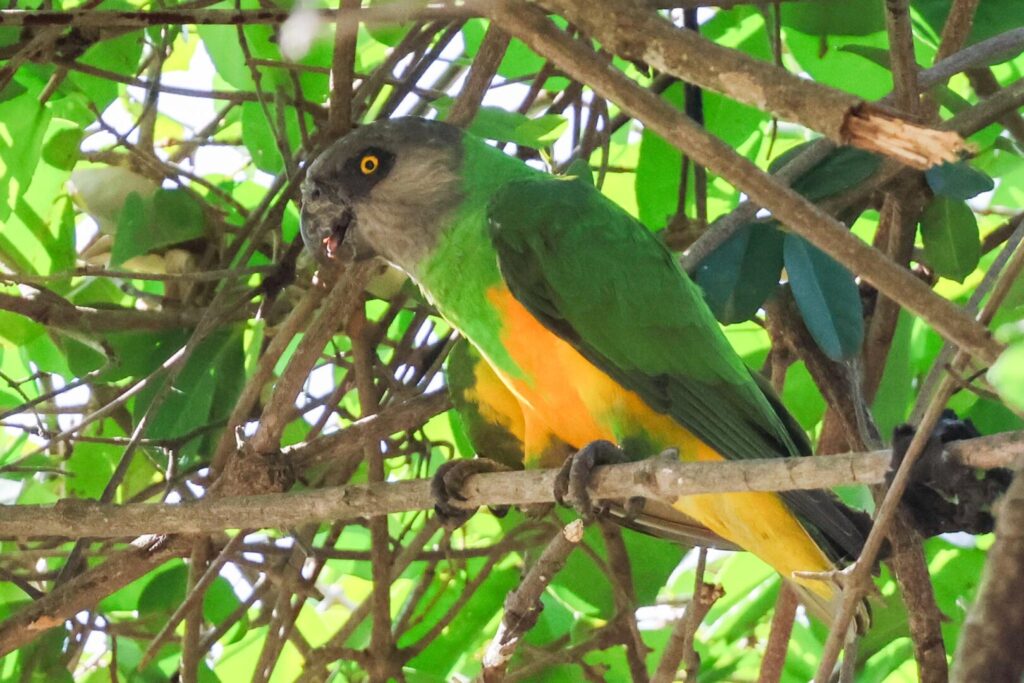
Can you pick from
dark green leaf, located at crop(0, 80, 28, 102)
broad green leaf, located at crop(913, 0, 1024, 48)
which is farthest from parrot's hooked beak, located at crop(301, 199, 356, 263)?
broad green leaf, located at crop(913, 0, 1024, 48)

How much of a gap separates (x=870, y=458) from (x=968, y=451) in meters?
0.13

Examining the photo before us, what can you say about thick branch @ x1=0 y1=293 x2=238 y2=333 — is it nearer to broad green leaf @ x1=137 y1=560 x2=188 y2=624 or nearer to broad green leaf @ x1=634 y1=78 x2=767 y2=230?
broad green leaf @ x1=137 y1=560 x2=188 y2=624

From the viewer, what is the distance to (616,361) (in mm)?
2260

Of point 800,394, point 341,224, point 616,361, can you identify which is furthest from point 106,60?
point 800,394

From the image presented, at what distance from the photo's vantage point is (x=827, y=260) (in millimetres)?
2379

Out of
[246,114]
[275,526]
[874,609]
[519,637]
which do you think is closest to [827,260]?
[874,609]

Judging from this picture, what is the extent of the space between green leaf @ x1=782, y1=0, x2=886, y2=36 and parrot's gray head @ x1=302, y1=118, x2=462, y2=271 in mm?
825

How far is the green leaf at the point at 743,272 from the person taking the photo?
7.72 feet

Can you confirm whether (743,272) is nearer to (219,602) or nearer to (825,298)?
(825,298)

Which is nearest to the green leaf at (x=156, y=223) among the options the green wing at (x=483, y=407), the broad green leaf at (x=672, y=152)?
the green wing at (x=483, y=407)

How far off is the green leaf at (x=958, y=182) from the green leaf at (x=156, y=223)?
1.63m

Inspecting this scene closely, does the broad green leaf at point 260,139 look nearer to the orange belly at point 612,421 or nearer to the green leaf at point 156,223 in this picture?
the green leaf at point 156,223

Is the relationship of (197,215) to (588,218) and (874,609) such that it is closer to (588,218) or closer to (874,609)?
(588,218)

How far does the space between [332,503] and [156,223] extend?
42.1 inches
